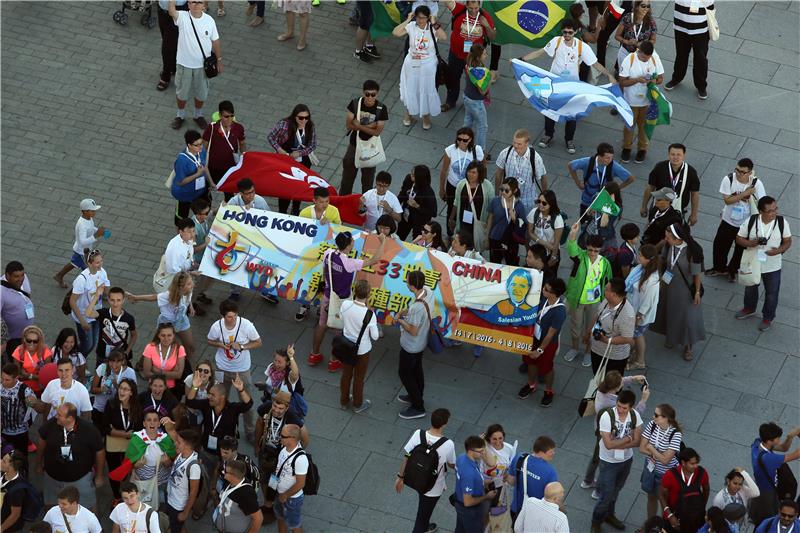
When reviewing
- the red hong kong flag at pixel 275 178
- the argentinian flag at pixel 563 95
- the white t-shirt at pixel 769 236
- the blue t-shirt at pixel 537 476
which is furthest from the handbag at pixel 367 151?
the blue t-shirt at pixel 537 476

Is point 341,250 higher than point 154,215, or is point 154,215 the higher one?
point 341,250

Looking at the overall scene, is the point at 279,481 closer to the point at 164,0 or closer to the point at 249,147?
the point at 249,147

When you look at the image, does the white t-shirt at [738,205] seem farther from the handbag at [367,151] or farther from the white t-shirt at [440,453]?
the white t-shirt at [440,453]

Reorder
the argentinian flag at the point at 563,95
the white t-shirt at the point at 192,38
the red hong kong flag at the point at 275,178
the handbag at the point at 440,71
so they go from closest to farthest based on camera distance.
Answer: the red hong kong flag at the point at 275,178 < the argentinian flag at the point at 563,95 < the white t-shirt at the point at 192,38 < the handbag at the point at 440,71

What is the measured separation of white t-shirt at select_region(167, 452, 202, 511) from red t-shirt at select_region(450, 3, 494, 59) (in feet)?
26.2

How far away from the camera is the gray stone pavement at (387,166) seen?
16781 millimetres

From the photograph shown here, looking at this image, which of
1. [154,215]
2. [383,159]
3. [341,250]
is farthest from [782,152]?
[154,215]

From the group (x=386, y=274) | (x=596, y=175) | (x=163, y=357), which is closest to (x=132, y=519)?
(x=163, y=357)

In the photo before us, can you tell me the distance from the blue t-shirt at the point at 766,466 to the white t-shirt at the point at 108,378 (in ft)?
20.1

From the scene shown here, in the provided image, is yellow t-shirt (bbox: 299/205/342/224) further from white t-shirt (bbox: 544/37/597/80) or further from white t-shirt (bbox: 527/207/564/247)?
white t-shirt (bbox: 544/37/597/80)

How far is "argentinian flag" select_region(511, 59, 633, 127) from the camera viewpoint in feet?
64.0

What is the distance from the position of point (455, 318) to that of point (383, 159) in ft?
10.1

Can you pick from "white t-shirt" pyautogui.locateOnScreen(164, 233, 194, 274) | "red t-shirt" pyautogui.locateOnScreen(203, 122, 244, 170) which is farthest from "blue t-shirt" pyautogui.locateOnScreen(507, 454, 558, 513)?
"red t-shirt" pyautogui.locateOnScreen(203, 122, 244, 170)

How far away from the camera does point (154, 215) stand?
1975 centimetres
